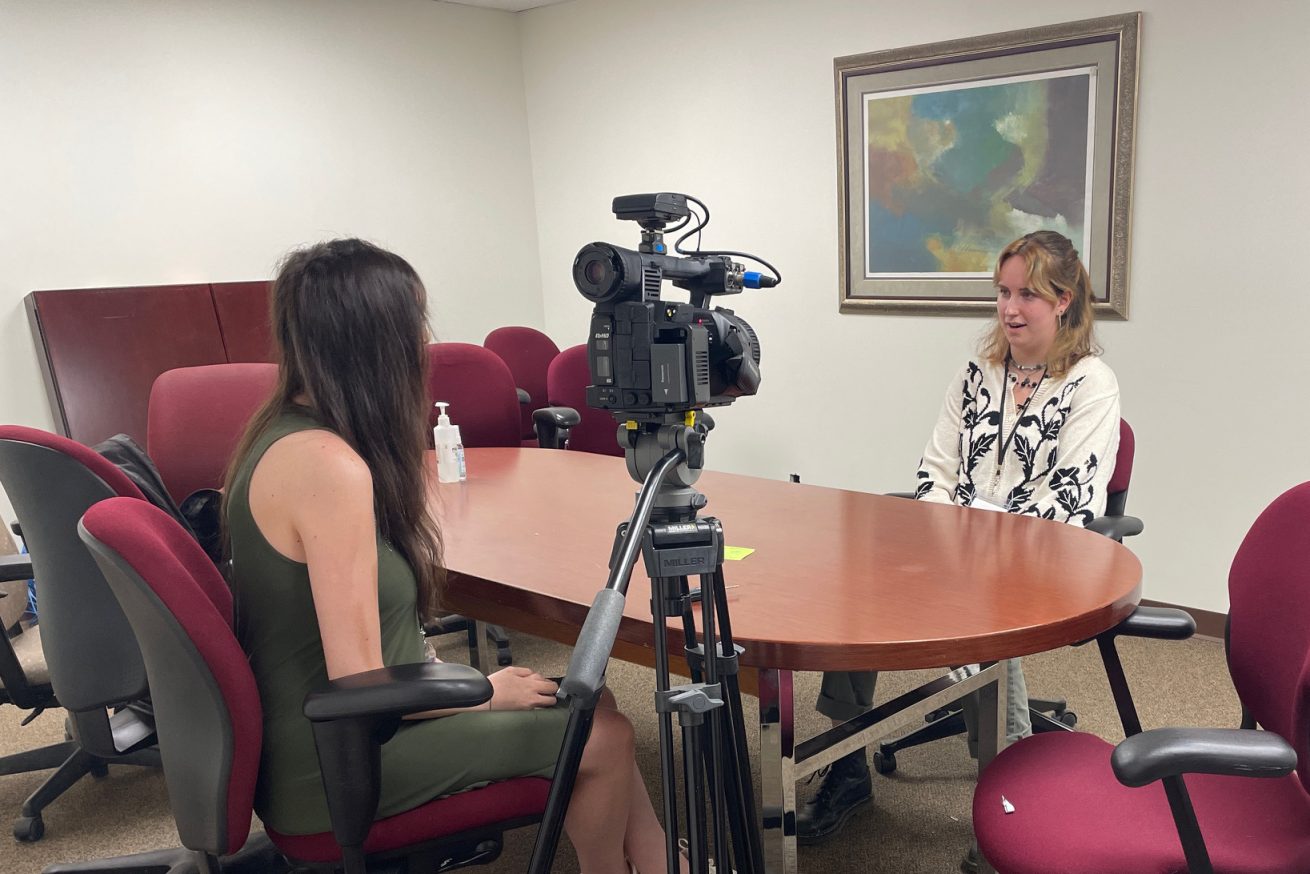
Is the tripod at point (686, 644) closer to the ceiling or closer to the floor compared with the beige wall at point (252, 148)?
closer to the floor

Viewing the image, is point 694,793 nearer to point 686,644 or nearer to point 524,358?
point 686,644

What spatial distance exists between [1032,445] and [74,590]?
2.11 metres

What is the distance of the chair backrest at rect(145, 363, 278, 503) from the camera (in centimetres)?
286

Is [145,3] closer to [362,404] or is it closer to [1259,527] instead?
[362,404]

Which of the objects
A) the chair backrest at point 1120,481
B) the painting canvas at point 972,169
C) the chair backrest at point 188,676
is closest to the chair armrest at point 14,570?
the chair backrest at point 188,676

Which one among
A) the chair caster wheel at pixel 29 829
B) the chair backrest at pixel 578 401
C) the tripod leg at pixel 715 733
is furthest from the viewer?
the chair backrest at pixel 578 401

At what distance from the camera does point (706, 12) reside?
172 inches

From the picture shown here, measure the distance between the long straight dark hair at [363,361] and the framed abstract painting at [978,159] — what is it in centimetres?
271

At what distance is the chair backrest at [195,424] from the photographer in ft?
9.37

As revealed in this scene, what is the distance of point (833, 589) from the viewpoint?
64.0 inches

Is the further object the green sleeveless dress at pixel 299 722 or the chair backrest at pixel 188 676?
the green sleeveless dress at pixel 299 722

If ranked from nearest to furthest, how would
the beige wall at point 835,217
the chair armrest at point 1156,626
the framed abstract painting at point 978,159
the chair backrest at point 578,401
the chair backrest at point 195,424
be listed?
the chair armrest at point 1156,626
the chair backrest at point 195,424
the beige wall at point 835,217
the framed abstract painting at point 978,159
the chair backrest at point 578,401

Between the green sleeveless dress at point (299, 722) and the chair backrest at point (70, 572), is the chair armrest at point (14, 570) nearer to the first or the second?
the chair backrest at point (70, 572)

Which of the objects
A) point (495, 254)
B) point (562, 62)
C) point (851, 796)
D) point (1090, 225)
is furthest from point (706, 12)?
point (851, 796)
